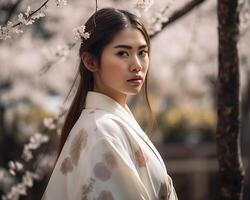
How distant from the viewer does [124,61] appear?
2.50 meters

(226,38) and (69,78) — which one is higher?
(226,38)

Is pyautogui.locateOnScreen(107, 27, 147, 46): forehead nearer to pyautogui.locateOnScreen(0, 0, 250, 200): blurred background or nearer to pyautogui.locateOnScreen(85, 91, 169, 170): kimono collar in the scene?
pyautogui.locateOnScreen(85, 91, 169, 170): kimono collar

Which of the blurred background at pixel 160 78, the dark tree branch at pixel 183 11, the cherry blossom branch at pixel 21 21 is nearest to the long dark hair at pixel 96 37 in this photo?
the cherry blossom branch at pixel 21 21

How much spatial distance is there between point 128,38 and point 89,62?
0.21 m

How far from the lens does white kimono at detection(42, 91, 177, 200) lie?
2309 millimetres

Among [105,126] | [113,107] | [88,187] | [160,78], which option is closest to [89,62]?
[113,107]

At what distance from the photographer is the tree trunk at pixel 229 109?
132 inches

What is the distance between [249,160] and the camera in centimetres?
1259

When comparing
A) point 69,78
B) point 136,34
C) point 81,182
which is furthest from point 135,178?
point 69,78

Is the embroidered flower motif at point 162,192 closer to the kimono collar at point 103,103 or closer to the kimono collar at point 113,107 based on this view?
the kimono collar at point 113,107

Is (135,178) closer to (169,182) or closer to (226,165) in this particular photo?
(169,182)

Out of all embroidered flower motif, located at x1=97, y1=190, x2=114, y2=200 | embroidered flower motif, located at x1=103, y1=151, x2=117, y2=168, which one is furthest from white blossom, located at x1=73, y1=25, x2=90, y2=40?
embroidered flower motif, located at x1=97, y1=190, x2=114, y2=200

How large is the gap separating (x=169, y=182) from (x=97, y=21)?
29.1 inches

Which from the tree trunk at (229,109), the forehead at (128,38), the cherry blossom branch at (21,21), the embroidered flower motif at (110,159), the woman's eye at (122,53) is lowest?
the tree trunk at (229,109)
